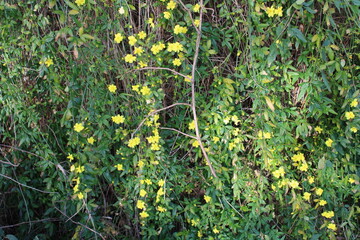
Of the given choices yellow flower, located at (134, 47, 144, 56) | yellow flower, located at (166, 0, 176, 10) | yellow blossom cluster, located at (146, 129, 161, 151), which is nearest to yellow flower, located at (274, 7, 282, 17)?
yellow flower, located at (166, 0, 176, 10)

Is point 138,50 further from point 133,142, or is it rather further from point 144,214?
point 144,214

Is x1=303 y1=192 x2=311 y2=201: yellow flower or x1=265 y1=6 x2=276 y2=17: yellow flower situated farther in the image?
x1=303 y1=192 x2=311 y2=201: yellow flower

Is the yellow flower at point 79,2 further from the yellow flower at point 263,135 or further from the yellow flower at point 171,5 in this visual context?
the yellow flower at point 263,135

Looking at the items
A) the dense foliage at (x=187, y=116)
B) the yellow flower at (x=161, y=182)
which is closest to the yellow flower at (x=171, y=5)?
the dense foliage at (x=187, y=116)

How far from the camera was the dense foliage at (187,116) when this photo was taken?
175 centimetres

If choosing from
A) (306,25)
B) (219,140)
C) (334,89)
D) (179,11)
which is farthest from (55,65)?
(334,89)

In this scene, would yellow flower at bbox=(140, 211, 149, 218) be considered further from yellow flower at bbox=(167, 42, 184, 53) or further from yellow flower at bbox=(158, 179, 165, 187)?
yellow flower at bbox=(167, 42, 184, 53)

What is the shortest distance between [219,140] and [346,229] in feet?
2.47

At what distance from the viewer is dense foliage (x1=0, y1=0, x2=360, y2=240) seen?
5.74ft

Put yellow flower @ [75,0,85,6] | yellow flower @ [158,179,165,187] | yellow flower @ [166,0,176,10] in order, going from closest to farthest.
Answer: yellow flower @ [75,0,85,6] < yellow flower @ [166,0,176,10] < yellow flower @ [158,179,165,187]

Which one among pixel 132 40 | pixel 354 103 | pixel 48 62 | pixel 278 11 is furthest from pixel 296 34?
pixel 48 62

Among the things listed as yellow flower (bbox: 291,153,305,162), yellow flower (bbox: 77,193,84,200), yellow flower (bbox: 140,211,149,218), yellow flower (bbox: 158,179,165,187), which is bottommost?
yellow flower (bbox: 140,211,149,218)

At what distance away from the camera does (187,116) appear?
197 centimetres

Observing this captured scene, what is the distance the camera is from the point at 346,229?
187cm
